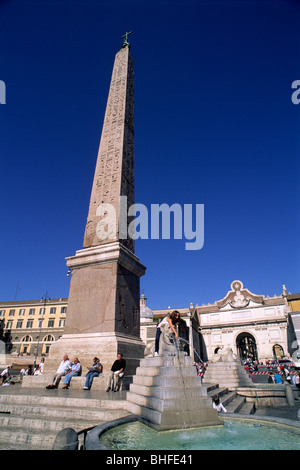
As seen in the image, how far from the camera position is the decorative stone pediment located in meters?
49.9

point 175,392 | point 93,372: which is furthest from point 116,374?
point 175,392

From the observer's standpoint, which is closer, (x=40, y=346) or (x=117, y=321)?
(x=117, y=321)

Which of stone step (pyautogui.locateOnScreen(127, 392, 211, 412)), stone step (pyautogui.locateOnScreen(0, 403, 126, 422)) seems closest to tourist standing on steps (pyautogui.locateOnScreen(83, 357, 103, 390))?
stone step (pyautogui.locateOnScreen(0, 403, 126, 422))

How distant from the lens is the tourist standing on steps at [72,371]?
604 cm

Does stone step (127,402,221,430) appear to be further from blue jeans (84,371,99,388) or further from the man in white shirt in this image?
the man in white shirt

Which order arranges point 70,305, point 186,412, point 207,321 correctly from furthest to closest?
point 207,321
point 70,305
point 186,412

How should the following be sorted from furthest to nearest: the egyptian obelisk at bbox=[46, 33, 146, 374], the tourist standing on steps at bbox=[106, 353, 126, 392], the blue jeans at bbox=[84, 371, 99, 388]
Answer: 1. the egyptian obelisk at bbox=[46, 33, 146, 374]
2. the blue jeans at bbox=[84, 371, 99, 388]
3. the tourist standing on steps at bbox=[106, 353, 126, 392]

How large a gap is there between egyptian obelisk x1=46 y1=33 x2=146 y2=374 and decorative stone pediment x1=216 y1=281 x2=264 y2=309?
47130 mm

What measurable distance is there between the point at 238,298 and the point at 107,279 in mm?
49101

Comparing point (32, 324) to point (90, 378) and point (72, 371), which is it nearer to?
point (72, 371)

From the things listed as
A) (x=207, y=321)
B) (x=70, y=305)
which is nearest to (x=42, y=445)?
(x=70, y=305)
